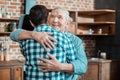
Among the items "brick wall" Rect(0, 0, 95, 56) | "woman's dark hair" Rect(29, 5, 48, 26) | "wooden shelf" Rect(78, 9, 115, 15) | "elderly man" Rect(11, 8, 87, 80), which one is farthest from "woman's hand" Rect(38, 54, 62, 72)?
"wooden shelf" Rect(78, 9, 115, 15)

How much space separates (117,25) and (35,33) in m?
4.23

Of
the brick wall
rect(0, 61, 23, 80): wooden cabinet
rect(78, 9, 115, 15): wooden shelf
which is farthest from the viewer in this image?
rect(78, 9, 115, 15): wooden shelf

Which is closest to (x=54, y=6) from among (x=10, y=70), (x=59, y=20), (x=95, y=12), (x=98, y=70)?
(x=95, y=12)

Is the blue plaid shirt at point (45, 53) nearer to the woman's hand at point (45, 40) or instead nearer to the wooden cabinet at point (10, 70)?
the woman's hand at point (45, 40)

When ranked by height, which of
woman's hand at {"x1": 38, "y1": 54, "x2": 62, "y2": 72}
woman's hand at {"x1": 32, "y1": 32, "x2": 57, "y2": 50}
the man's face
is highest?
the man's face

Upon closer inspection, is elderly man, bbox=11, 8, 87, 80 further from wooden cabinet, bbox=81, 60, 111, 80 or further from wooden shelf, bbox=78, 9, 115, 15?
wooden shelf, bbox=78, 9, 115, 15

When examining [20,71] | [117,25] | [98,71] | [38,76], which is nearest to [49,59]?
[38,76]

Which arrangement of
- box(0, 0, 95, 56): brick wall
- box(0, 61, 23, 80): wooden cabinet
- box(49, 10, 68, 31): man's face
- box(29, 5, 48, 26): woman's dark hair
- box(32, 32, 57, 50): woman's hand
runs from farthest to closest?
box(0, 0, 95, 56): brick wall
box(0, 61, 23, 80): wooden cabinet
box(49, 10, 68, 31): man's face
box(29, 5, 48, 26): woman's dark hair
box(32, 32, 57, 50): woman's hand

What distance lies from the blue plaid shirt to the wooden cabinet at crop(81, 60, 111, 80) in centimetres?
375

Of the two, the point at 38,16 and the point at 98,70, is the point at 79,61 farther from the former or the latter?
the point at 98,70

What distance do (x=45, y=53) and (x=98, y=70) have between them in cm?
390

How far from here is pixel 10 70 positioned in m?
4.44

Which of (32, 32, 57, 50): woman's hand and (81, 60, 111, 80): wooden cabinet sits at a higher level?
(32, 32, 57, 50): woman's hand

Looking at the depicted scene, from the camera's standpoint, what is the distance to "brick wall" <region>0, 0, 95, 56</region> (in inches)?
201
